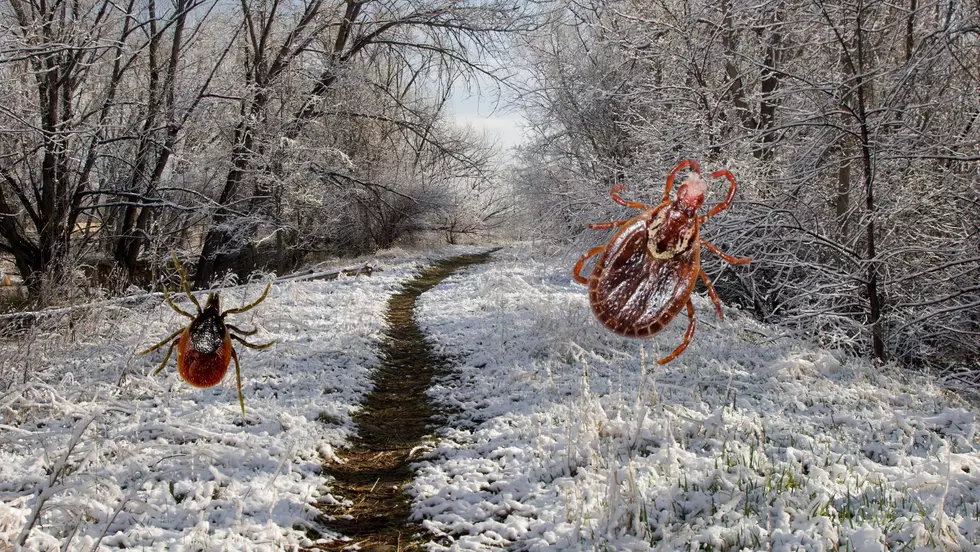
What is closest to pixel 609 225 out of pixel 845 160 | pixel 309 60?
pixel 845 160

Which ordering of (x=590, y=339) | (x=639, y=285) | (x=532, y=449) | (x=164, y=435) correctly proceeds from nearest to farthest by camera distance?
(x=639, y=285) → (x=532, y=449) → (x=164, y=435) → (x=590, y=339)

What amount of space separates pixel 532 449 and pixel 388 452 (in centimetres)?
158

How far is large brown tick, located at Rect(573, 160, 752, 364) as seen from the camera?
942 millimetres

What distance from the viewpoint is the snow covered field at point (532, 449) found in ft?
12.4

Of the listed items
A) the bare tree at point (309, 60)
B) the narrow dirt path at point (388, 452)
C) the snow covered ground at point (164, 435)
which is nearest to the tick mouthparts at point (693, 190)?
the snow covered ground at point (164, 435)

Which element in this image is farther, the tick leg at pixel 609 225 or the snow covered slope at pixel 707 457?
the snow covered slope at pixel 707 457

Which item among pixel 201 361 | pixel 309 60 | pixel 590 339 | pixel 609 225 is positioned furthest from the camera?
pixel 309 60

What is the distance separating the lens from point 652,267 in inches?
39.6

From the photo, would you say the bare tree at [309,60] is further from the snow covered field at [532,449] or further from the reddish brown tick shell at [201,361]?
the reddish brown tick shell at [201,361]

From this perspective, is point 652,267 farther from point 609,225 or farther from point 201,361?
point 201,361

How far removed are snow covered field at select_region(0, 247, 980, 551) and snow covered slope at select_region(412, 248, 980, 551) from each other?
0.02 meters

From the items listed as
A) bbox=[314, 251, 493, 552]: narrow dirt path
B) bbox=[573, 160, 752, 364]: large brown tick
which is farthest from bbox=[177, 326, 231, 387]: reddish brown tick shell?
bbox=[314, 251, 493, 552]: narrow dirt path

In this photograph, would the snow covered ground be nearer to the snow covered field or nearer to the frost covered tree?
the snow covered field

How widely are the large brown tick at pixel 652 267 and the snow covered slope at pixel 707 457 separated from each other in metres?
2.81
